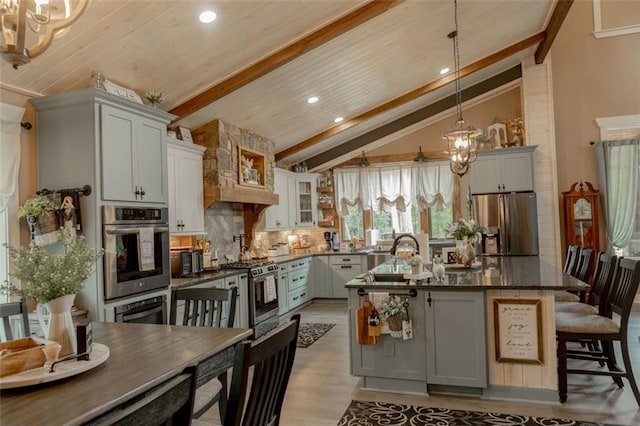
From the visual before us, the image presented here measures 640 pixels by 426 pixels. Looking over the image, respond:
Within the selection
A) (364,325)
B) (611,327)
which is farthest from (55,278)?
(611,327)

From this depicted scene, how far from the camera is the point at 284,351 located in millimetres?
1604

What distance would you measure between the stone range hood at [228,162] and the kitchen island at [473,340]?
2.50 metres

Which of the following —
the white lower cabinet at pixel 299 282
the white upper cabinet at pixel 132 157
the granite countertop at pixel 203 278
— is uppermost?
the white upper cabinet at pixel 132 157

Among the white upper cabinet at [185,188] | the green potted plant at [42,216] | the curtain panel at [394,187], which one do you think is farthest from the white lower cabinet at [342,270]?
the green potted plant at [42,216]

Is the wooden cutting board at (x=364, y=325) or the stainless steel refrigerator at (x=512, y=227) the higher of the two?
the stainless steel refrigerator at (x=512, y=227)

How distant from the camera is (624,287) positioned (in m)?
3.12

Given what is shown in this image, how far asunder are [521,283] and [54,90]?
3.97m

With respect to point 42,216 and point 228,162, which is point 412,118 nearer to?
point 228,162

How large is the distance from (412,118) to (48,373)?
7.25 meters

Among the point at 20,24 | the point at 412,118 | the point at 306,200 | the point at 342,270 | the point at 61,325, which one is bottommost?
the point at 342,270

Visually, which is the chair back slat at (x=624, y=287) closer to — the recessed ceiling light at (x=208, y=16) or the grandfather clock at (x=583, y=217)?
the grandfather clock at (x=583, y=217)

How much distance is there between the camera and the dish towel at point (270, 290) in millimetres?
5336

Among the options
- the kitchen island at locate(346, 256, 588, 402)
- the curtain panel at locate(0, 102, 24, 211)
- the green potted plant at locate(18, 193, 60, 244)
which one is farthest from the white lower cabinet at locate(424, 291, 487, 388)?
the curtain panel at locate(0, 102, 24, 211)

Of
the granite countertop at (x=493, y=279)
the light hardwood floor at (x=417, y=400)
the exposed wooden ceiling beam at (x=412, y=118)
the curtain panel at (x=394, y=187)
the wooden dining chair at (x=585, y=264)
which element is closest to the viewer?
the light hardwood floor at (x=417, y=400)
